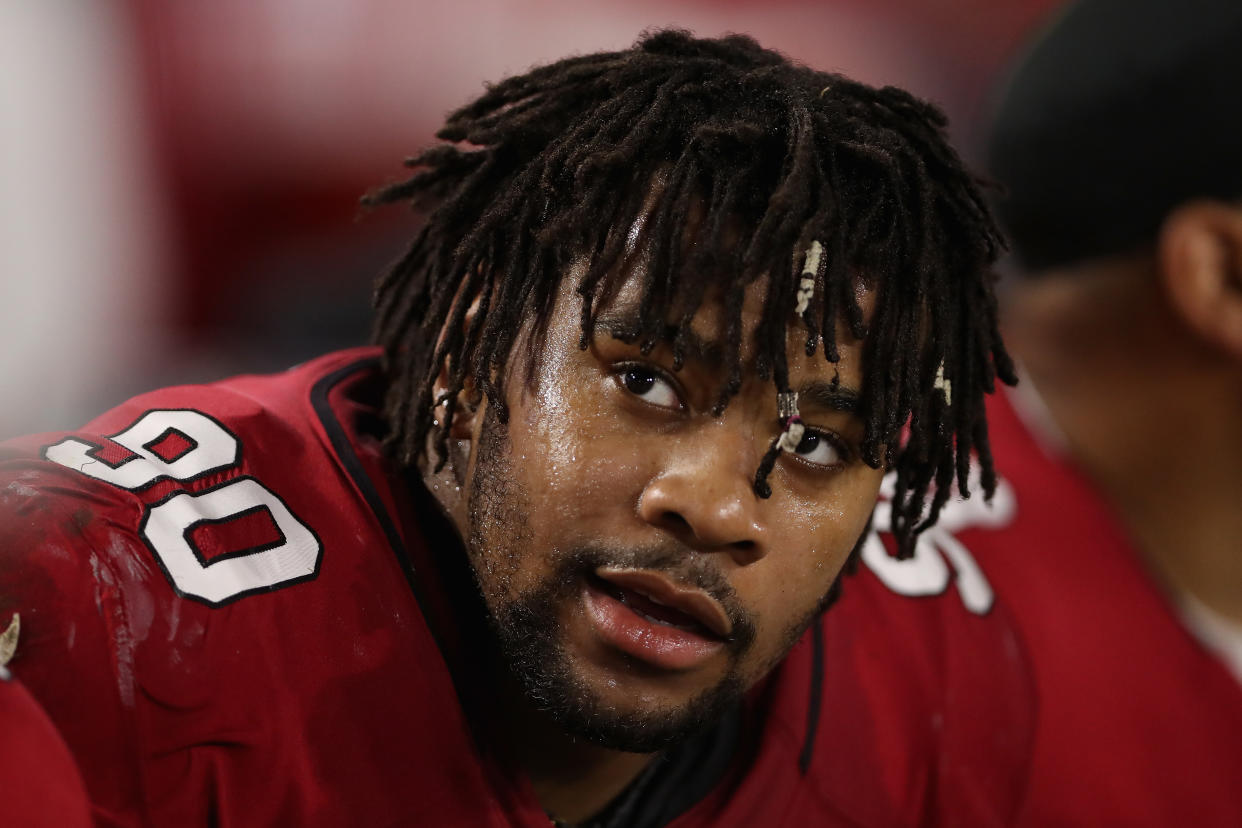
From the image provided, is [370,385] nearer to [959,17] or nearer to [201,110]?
[201,110]

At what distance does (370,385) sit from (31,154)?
3.45 feet

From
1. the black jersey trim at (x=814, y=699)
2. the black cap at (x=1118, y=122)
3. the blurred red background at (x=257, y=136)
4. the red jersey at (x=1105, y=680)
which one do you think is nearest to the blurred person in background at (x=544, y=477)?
the black jersey trim at (x=814, y=699)

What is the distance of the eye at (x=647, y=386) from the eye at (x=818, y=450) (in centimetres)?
9

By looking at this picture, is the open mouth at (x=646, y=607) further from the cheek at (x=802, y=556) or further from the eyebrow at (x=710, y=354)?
the eyebrow at (x=710, y=354)

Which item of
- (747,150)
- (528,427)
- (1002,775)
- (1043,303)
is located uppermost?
(747,150)

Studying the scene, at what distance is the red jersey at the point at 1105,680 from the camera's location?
4.02 feet

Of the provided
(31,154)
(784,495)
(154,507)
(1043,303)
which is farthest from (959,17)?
(154,507)

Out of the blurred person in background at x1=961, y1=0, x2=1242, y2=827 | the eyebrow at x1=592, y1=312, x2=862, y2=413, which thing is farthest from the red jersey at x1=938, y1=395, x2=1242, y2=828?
the eyebrow at x1=592, y1=312, x2=862, y2=413

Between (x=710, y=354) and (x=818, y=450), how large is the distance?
0.38 ft

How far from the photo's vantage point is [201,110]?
2.08 metres

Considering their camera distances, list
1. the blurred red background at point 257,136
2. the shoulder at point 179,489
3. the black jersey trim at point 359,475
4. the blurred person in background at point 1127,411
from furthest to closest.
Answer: the blurred red background at point 257,136 → the blurred person in background at point 1127,411 → the black jersey trim at point 359,475 → the shoulder at point 179,489

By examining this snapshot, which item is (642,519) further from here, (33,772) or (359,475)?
(33,772)

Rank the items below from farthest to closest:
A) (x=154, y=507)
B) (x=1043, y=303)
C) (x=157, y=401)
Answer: (x=1043, y=303)
(x=157, y=401)
(x=154, y=507)

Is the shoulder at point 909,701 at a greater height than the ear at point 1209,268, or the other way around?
the ear at point 1209,268
